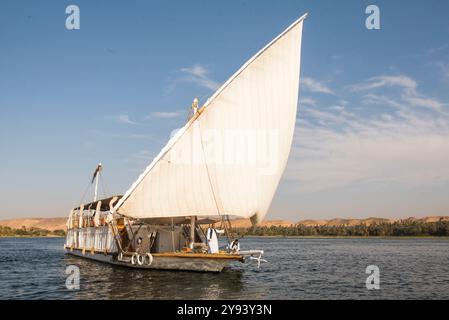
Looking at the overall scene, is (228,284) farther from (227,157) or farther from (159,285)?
(227,157)

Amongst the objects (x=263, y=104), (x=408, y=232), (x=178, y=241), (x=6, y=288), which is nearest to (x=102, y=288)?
(x=6, y=288)

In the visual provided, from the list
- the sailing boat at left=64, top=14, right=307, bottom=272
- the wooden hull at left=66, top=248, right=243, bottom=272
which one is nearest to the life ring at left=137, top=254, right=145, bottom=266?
the wooden hull at left=66, top=248, right=243, bottom=272

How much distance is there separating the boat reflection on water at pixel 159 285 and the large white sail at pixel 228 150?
15.7 ft

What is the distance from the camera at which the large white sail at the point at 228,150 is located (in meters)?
35.3

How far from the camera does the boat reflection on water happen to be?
1095 inches

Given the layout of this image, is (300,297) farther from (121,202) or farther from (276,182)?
(121,202)

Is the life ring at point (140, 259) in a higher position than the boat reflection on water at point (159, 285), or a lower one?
higher

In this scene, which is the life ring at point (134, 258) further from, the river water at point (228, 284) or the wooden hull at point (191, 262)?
the river water at point (228, 284)

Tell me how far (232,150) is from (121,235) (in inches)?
577

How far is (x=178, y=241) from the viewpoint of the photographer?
138 feet

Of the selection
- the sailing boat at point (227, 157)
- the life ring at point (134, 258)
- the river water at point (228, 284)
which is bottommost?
the river water at point (228, 284)

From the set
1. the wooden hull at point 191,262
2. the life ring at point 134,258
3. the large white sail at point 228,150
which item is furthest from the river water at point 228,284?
the large white sail at point 228,150

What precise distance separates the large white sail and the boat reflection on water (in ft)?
15.7

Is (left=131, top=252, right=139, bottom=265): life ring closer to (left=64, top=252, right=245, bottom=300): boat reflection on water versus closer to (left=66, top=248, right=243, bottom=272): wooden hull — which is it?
(left=66, top=248, right=243, bottom=272): wooden hull
